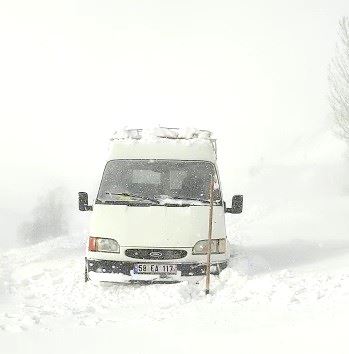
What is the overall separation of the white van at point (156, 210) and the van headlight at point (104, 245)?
15mm

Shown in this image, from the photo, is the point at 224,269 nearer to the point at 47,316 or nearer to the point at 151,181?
the point at 151,181

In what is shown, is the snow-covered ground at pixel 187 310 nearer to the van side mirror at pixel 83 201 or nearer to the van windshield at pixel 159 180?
the van side mirror at pixel 83 201

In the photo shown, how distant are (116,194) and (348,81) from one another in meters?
23.6

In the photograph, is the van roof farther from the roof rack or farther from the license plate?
the license plate

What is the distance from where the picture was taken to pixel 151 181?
786cm

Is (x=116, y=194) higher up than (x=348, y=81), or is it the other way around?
(x=348, y=81)

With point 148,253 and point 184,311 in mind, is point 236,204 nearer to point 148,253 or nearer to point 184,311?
point 148,253

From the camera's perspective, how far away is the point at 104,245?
22.8 ft

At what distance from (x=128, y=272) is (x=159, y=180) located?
171 centimetres

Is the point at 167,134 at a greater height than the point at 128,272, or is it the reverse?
the point at 167,134

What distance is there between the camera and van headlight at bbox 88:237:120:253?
690 centimetres

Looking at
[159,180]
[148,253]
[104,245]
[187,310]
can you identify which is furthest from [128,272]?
[159,180]

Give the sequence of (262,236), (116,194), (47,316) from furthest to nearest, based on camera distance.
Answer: (262,236)
(116,194)
(47,316)

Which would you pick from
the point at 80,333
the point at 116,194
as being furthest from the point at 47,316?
the point at 116,194
